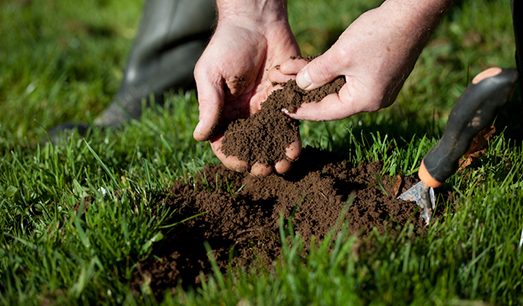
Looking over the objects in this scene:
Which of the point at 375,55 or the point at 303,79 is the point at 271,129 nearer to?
the point at 303,79

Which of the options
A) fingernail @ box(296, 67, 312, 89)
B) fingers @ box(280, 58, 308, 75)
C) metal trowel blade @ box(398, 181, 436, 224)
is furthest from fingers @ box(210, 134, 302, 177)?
metal trowel blade @ box(398, 181, 436, 224)

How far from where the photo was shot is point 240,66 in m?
2.03

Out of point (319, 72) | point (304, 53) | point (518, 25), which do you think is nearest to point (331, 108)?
point (319, 72)

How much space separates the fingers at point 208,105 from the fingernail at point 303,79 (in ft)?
1.42

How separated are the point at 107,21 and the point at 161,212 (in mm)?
5485

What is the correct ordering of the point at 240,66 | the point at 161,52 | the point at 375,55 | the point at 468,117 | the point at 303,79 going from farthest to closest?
the point at 161,52 → the point at 240,66 → the point at 303,79 → the point at 375,55 → the point at 468,117

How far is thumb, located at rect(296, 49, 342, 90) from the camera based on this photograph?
1.78 metres

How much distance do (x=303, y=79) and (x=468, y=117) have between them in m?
0.81

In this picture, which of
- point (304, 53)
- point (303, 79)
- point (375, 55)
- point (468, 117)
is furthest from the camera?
point (304, 53)

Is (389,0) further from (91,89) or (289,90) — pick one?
(91,89)

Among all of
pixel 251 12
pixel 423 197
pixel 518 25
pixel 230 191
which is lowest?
pixel 423 197

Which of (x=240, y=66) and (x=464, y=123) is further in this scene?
(x=240, y=66)

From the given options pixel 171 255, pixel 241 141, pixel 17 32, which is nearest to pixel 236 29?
pixel 241 141

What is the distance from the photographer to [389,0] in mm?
Answer: 1771
